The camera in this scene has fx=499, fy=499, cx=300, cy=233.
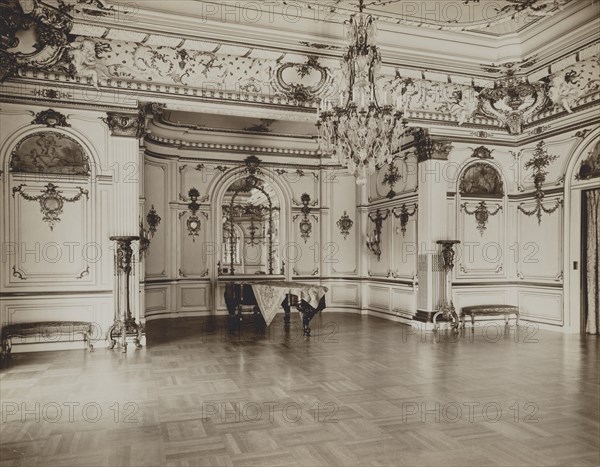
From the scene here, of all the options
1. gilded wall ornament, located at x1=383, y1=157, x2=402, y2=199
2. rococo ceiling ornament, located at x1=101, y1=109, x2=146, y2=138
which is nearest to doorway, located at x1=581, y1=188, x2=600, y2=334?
gilded wall ornament, located at x1=383, y1=157, x2=402, y2=199

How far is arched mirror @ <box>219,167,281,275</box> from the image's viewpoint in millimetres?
10367

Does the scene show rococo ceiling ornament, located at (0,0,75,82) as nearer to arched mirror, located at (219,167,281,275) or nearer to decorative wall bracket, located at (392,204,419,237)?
arched mirror, located at (219,167,281,275)

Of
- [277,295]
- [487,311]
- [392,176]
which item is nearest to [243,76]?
[277,295]

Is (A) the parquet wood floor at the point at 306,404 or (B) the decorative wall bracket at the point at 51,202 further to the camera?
(B) the decorative wall bracket at the point at 51,202

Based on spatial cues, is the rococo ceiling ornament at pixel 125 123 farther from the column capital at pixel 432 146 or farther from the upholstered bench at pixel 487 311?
the upholstered bench at pixel 487 311

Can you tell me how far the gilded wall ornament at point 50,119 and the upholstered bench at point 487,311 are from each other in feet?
21.2

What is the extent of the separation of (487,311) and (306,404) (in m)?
5.08

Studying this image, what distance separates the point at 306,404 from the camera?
4.00 metres

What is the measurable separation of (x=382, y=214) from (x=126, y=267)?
5.28m

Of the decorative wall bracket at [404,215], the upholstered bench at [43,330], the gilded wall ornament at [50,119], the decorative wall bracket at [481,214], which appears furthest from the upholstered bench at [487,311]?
the gilded wall ornament at [50,119]

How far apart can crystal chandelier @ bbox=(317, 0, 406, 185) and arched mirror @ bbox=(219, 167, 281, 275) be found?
485 centimetres

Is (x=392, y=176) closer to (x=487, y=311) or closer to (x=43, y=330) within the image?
(x=487, y=311)

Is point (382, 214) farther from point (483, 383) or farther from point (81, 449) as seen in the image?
point (81, 449)

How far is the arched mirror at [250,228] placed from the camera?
10.4 m
